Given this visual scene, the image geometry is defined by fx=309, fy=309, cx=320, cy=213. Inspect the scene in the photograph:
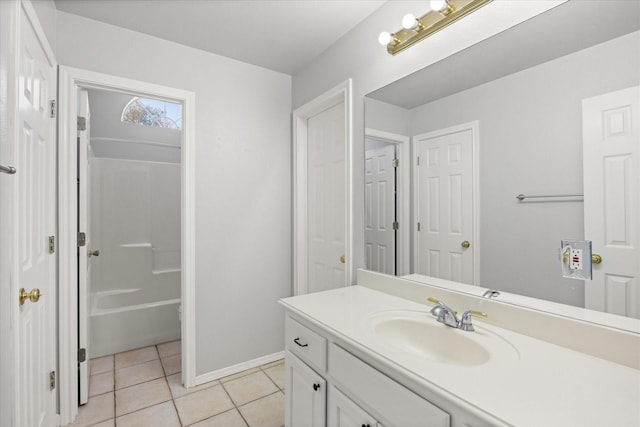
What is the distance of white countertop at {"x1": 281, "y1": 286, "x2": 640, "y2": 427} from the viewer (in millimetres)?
666

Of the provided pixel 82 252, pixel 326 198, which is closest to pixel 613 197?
pixel 326 198

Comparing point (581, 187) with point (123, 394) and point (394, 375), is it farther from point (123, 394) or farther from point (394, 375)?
point (123, 394)

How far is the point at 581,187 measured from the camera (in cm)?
103

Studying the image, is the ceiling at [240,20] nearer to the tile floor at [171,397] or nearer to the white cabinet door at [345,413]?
the white cabinet door at [345,413]

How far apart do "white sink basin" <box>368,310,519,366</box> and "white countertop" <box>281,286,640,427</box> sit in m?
0.04

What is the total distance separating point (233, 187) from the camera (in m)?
2.40

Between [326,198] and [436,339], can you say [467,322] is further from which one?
[326,198]

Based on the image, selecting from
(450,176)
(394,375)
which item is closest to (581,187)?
(450,176)

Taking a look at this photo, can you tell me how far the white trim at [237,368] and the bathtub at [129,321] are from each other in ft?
2.95

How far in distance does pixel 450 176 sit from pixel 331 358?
3.09ft

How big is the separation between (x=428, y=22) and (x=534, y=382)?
1.49 meters

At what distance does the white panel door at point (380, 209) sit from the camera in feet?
5.68

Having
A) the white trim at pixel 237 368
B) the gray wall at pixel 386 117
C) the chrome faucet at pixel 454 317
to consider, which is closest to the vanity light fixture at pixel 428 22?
the gray wall at pixel 386 117

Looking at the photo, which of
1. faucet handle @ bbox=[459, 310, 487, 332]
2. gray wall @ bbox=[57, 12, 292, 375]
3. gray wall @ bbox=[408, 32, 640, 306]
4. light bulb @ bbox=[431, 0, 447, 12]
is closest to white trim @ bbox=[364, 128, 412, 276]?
gray wall @ bbox=[408, 32, 640, 306]
